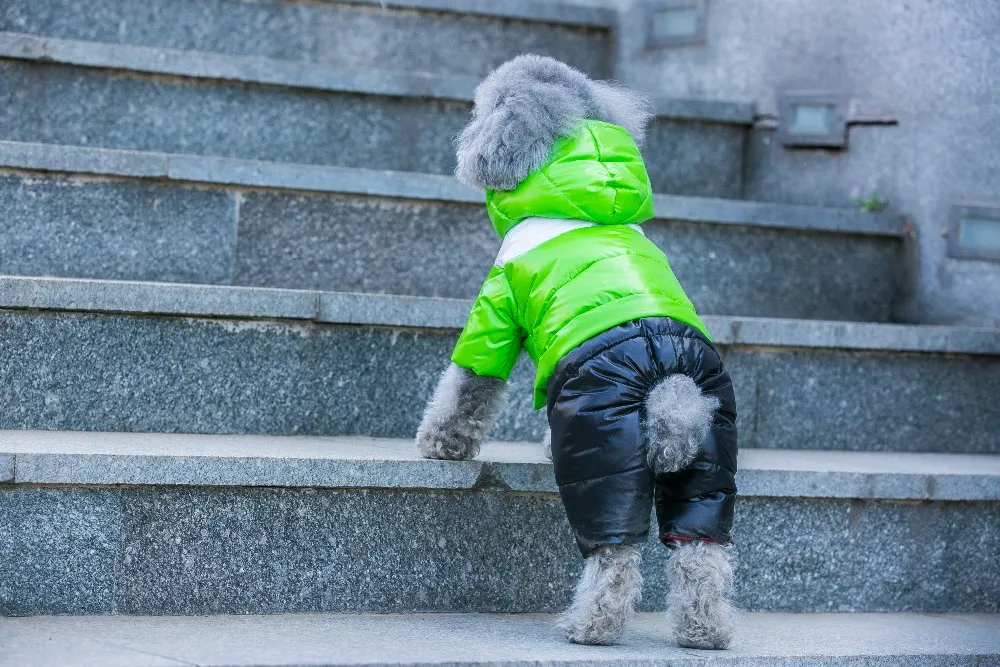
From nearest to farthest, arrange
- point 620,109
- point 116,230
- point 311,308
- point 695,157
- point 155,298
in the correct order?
point 620,109
point 155,298
point 311,308
point 116,230
point 695,157

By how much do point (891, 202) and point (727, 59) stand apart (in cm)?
93

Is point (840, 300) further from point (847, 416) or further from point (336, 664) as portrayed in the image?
point (336, 664)

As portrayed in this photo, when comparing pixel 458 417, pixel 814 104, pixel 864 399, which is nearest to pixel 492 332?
pixel 458 417

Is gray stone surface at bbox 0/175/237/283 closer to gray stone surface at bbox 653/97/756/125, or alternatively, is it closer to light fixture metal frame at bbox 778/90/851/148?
gray stone surface at bbox 653/97/756/125

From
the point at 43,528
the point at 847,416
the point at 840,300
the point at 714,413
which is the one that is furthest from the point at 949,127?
the point at 43,528

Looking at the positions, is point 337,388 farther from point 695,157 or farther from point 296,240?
point 695,157

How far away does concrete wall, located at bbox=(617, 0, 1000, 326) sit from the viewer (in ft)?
14.7

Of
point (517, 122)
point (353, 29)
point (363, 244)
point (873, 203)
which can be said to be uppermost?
point (353, 29)

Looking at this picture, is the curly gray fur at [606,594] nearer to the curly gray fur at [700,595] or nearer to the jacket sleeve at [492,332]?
the curly gray fur at [700,595]

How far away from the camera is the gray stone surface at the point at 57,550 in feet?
9.23

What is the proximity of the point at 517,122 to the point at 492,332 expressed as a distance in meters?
0.49

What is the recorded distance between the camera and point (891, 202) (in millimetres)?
4738

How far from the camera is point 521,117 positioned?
3.02 m

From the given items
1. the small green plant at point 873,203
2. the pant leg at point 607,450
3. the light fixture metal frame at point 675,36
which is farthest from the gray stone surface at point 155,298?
the light fixture metal frame at point 675,36
